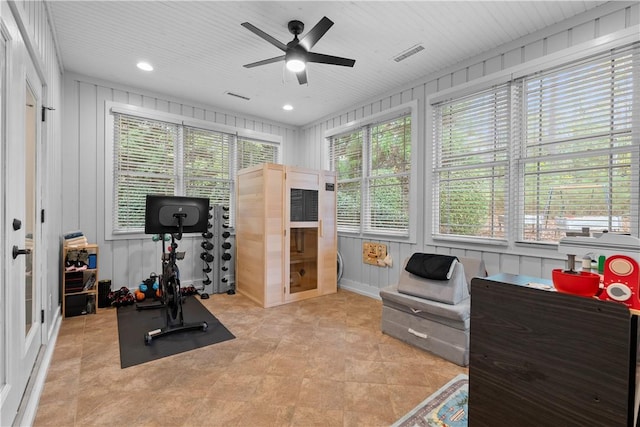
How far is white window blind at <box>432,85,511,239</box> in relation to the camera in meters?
3.15

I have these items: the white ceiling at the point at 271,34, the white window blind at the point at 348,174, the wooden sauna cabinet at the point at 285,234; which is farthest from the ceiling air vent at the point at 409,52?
the wooden sauna cabinet at the point at 285,234

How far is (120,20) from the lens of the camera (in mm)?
2760

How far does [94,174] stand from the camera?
396cm

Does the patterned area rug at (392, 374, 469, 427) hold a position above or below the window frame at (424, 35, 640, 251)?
below

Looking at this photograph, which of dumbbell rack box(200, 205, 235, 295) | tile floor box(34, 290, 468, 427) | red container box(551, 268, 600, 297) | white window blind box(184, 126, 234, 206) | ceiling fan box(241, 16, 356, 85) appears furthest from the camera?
white window blind box(184, 126, 234, 206)

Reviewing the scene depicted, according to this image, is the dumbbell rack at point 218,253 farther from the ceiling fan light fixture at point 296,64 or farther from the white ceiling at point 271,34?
the ceiling fan light fixture at point 296,64

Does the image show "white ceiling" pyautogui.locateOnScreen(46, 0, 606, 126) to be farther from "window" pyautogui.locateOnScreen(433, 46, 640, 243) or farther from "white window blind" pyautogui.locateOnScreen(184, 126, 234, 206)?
"white window blind" pyautogui.locateOnScreen(184, 126, 234, 206)

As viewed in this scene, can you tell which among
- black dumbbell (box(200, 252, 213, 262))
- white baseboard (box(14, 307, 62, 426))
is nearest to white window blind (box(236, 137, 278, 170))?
black dumbbell (box(200, 252, 213, 262))

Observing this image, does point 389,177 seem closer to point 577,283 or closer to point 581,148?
point 581,148

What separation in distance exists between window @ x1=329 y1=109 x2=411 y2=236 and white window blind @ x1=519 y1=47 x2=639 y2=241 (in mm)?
1407

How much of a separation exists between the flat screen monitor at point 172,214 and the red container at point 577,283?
2905 millimetres

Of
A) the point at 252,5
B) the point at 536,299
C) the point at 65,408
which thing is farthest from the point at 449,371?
the point at 252,5

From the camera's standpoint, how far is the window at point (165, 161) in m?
4.15

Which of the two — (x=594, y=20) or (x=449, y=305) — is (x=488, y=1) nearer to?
(x=594, y=20)
